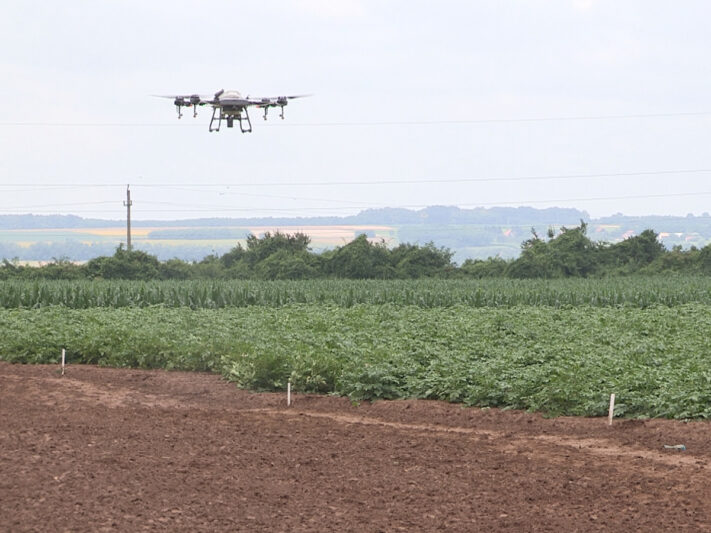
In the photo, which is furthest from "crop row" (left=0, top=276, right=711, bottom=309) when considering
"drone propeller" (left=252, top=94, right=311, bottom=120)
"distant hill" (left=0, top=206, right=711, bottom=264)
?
"distant hill" (left=0, top=206, right=711, bottom=264)

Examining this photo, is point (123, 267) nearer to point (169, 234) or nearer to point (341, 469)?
point (341, 469)

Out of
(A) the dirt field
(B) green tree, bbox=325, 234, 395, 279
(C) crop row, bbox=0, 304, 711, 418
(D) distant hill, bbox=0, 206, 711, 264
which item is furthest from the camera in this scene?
(D) distant hill, bbox=0, 206, 711, 264

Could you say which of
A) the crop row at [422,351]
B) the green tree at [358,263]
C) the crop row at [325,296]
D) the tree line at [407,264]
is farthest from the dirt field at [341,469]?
the green tree at [358,263]

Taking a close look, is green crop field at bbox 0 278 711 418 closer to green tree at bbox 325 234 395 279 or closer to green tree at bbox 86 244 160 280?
green tree at bbox 325 234 395 279

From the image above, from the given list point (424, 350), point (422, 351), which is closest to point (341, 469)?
point (422, 351)

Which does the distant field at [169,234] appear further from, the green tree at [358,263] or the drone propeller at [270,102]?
the drone propeller at [270,102]
